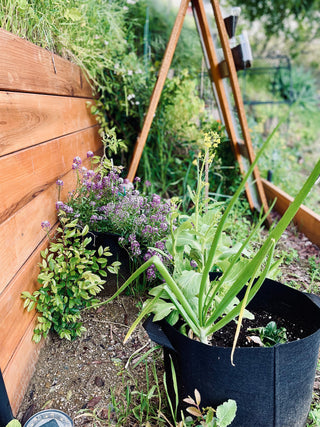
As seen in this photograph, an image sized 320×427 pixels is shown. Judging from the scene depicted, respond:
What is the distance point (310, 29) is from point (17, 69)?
722 centimetres

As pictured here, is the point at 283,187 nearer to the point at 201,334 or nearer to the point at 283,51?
the point at 201,334

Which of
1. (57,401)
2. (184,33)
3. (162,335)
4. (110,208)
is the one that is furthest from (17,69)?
(184,33)

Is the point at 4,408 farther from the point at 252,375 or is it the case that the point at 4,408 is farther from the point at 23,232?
the point at 252,375

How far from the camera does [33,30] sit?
4.63 ft

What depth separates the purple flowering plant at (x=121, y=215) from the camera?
1.46 meters

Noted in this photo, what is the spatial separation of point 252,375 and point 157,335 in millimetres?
261

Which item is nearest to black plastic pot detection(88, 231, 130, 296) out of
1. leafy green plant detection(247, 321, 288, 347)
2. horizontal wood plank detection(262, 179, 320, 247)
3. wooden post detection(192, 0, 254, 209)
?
leafy green plant detection(247, 321, 288, 347)

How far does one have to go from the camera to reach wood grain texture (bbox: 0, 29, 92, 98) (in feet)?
3.45

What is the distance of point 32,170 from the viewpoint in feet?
4.01

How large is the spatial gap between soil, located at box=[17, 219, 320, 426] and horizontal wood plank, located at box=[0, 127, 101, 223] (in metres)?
0.60

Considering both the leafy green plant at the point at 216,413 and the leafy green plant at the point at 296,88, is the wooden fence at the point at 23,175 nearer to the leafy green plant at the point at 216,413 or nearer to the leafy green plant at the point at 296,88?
the leafy green plant at the point at 216,413

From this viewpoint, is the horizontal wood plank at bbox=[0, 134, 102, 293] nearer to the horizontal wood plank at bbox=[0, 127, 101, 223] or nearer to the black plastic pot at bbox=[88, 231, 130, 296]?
the horizontal wood plank at bbox=[0, 127, 101, 223]

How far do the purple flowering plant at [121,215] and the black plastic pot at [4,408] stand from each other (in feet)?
2.10

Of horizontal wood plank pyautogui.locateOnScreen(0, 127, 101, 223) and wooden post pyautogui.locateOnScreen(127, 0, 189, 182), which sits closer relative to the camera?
horizontal wood plank pyautogui.locateOnScreen(0, 127, 101, 223)
